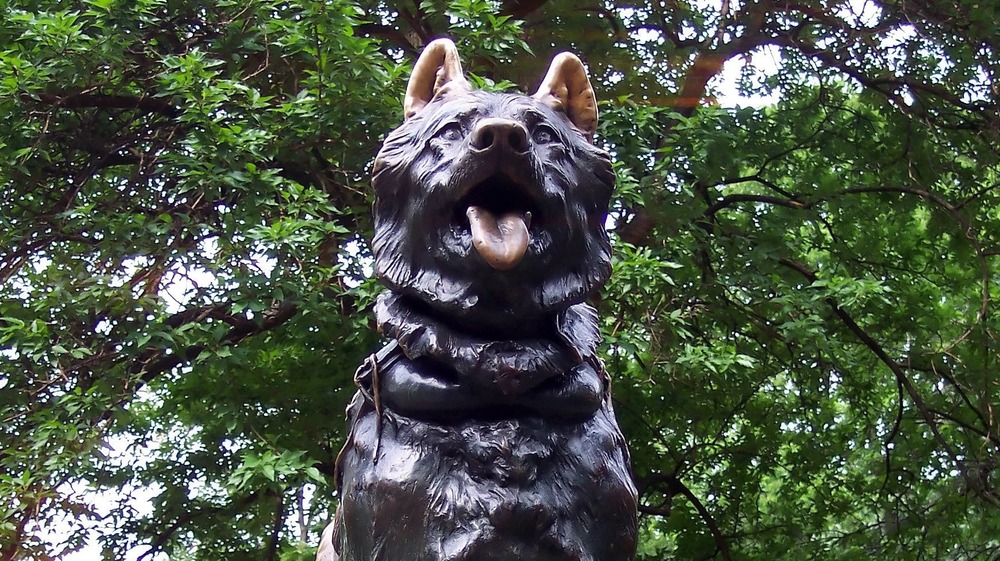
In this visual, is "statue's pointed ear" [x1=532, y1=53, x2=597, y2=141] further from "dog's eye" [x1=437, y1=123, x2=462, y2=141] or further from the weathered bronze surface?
"dog's eye" [x1=437, y1=123, x2=462, y2=141]

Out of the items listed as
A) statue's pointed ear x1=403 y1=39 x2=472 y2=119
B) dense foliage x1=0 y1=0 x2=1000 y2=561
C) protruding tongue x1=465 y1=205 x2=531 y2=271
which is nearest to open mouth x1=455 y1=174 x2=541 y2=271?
protruding tongue x1=465 y1=205 x2=531 y2=271

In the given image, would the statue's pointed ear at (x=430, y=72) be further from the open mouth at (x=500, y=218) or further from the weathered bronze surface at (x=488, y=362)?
the open mouth at (x=500, y=218)

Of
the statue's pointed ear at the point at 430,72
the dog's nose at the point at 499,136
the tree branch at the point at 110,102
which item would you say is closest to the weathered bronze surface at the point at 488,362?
the dog's nose at the point at 499,136

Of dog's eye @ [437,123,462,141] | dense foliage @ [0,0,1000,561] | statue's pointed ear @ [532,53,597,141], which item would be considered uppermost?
dense foliage @ [0,0,1000,561]

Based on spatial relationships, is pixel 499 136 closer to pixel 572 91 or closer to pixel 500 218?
pixel 500 218

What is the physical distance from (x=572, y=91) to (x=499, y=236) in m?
0.79

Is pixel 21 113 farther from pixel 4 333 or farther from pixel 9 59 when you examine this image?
pixel 4 333

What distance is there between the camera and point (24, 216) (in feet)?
22.4

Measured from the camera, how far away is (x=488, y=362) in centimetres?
295

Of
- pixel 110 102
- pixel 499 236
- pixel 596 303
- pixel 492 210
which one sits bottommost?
pixel 499 236

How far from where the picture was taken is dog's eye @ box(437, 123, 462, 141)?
10.0 feet

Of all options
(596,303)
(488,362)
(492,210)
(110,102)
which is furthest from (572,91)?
(110,102)

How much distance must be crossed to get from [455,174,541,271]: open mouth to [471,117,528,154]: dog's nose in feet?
0.28

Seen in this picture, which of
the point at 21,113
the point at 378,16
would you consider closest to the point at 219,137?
the point at 21,113
